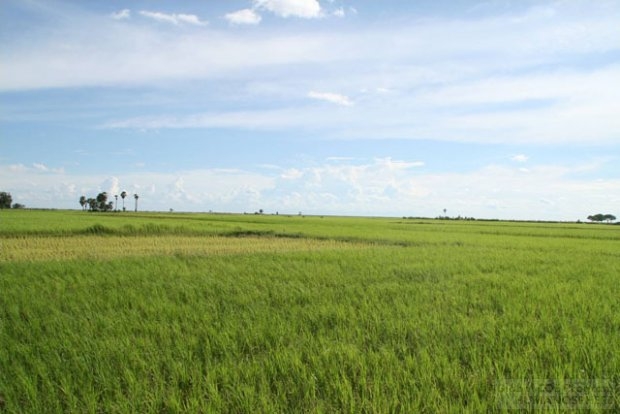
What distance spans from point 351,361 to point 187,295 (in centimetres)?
362

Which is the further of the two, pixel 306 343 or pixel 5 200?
pixel 5 200

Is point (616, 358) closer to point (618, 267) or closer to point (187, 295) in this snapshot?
point (187, 295)

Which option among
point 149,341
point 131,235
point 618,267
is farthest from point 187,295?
point 131,235

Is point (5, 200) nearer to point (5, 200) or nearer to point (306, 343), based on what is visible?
point (5, 200)

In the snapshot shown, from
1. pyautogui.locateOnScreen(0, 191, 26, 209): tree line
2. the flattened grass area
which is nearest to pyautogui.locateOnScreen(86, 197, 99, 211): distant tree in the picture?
pyautogui.locateOnScreen(0, 191, 26, 209): tree line

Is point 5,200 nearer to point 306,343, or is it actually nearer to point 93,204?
point 93,204

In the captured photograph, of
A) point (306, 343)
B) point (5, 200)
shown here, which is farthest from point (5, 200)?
point (306, 343)

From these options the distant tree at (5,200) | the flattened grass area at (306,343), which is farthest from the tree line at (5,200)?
the flattened grass area at (306,343)

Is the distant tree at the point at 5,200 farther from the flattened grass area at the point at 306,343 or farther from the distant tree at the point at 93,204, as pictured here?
the flattened grass area at the point at 306,343

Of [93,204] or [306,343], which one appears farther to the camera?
[93,204]

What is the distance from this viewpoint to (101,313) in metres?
5.37

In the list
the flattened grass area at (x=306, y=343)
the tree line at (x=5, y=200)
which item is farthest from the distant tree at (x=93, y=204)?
the flattened grass area at (x=306, y=343)

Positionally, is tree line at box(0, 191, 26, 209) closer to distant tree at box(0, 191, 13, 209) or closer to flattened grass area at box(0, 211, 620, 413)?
distant tree at box(0, 191, 13, 209)

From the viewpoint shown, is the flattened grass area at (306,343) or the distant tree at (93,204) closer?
the flattened grass area at (306,343)
